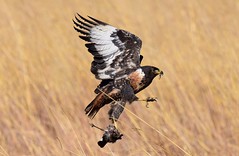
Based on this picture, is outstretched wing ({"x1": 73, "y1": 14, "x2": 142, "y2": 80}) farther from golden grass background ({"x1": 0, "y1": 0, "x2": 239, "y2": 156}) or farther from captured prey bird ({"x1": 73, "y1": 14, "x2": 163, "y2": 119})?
golden grass background ({"x1": 0, "y1": 0, "x2": 239, "y2": 156})

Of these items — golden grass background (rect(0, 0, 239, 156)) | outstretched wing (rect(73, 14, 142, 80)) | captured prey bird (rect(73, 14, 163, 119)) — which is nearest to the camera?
captured prey bird (rect(73, 14, 163, 119))

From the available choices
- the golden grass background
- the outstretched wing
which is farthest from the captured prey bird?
the golden grass background

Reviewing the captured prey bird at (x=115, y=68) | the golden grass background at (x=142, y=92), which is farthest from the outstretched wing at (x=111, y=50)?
the golden grass background at (x=142, y=92)

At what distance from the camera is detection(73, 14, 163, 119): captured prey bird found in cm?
367

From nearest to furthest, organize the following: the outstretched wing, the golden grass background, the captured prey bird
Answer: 1. the captured prey bird
2. the outstretched wing
3. the golden grass background

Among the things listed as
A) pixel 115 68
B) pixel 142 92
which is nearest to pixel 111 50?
pixel 115 68

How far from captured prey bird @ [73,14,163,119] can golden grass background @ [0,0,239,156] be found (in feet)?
1.80

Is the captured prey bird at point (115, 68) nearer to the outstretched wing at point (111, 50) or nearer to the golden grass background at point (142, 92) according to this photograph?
the outstretched wing at point (111, 50)

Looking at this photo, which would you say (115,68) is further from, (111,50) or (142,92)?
(142,92)

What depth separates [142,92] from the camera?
19.2 ft

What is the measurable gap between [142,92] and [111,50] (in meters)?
1.94

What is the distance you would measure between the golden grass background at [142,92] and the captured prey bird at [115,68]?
548mm

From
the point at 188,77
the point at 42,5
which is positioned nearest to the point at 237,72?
the point at 188,77

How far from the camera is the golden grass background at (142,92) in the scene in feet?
16.4
